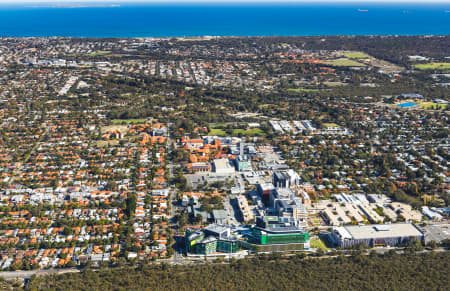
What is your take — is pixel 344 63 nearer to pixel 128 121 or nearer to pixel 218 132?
pixel 218 132

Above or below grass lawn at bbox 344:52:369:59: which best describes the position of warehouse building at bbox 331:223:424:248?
below

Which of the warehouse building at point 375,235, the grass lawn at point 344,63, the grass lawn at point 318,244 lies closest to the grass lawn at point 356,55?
the grass lawn at point 344,63

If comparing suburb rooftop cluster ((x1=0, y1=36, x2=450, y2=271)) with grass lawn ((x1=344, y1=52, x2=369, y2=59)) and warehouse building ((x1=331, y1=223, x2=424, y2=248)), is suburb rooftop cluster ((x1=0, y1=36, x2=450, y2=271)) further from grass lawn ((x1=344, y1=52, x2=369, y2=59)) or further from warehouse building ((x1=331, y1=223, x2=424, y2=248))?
grass lawn ((x1=344, y1=52, x2=369, y2=59))

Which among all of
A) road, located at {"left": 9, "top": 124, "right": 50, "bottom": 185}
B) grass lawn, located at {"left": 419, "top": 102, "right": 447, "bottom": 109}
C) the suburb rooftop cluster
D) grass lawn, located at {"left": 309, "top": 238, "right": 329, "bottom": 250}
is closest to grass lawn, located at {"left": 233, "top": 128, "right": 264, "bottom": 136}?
the suburb rooftop cluster

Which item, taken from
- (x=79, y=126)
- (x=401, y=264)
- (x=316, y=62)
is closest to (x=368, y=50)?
(x=316, y=62)

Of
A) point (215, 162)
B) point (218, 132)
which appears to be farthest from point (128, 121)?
point (215, 162)

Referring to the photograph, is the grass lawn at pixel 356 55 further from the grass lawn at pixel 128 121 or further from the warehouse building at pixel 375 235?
the warehouse building at pixel 375 235

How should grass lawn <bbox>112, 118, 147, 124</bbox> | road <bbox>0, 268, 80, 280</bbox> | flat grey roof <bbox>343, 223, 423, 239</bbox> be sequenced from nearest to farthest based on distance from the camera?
road <bbox>0, 268, 80, 280</bbox>
flat grey roof <bbox>343, 223, 423, 239</bbox>
grass lawn <bbox>112, 118, 147, 124</bbox>
